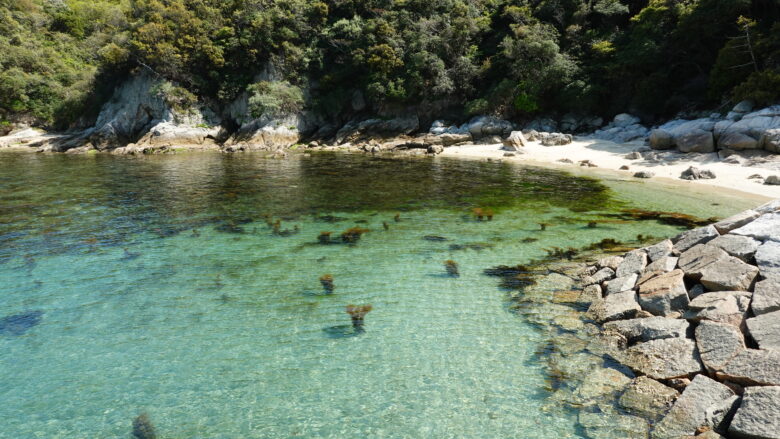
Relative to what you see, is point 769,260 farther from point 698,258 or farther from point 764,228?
point 764,228

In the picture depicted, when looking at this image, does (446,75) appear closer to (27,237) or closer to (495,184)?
(495,184)

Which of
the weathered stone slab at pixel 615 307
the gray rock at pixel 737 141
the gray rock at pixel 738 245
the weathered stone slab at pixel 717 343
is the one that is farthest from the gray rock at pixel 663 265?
the gray rock at pixel 737 141

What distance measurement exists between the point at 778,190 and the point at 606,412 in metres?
18.7

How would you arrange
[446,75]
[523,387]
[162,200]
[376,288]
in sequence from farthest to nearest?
[446,75] → [162,200] → [376,288] → [523,387]

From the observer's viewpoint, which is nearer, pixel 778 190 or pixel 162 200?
pixel 778 190

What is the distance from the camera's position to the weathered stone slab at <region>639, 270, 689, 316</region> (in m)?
7.07

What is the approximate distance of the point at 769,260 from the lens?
686 cm

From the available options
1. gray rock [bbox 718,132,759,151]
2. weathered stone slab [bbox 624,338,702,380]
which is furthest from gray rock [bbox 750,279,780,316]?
gray rock [bbox 718,132,759,151]

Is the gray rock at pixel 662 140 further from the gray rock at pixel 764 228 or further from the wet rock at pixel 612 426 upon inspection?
the wet rock at pixel 612 426

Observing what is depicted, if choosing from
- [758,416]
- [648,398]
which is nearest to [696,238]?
[648,398]

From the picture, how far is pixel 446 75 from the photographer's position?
1761 inches

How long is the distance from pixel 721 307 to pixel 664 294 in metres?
0.96

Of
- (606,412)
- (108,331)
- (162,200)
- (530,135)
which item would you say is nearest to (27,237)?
(162,200)

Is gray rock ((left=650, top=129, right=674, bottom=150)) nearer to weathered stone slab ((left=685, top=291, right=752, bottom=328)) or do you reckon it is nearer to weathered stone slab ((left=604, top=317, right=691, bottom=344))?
weathered stone slab ((left=685, top=291, right=752, bottom=328))
